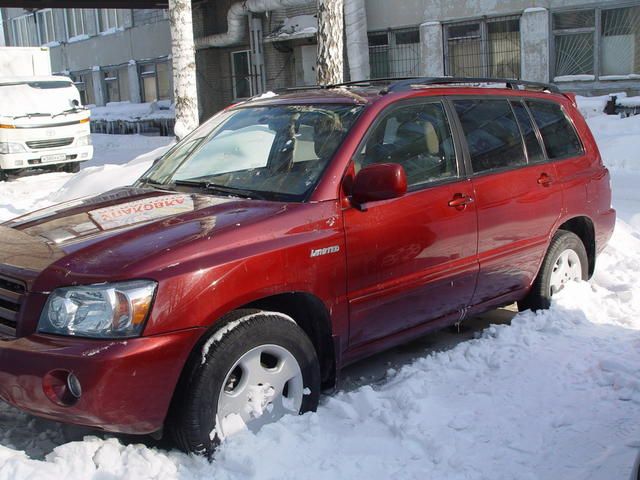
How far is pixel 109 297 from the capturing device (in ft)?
10.1

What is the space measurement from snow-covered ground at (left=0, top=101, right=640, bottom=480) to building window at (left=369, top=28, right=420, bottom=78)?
1300cm

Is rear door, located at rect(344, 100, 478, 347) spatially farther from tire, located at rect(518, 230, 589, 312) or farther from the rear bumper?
the rear bumper

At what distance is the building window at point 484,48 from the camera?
1593 cm

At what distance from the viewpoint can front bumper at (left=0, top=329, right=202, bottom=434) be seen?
2.99m

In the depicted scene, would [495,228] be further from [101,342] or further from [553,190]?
[101,342]

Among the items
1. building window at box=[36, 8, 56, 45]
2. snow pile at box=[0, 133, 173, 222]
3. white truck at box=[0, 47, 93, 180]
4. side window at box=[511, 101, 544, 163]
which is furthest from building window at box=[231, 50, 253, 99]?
side window at box=[511, 101, 544, 163]

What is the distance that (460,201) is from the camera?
440 cm

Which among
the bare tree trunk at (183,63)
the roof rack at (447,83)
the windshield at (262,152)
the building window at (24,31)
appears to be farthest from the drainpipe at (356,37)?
the building window at (24,31)

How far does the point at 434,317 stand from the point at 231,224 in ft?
5.02

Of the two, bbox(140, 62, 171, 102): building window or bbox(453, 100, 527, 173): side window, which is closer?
bbox(453, 100, 527, 173): side window

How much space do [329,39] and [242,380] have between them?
769 centimetres

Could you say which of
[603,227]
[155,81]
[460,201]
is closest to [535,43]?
[603,227]

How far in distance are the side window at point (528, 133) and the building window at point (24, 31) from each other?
33251 mm

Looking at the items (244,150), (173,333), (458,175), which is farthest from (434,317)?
(173,333)
